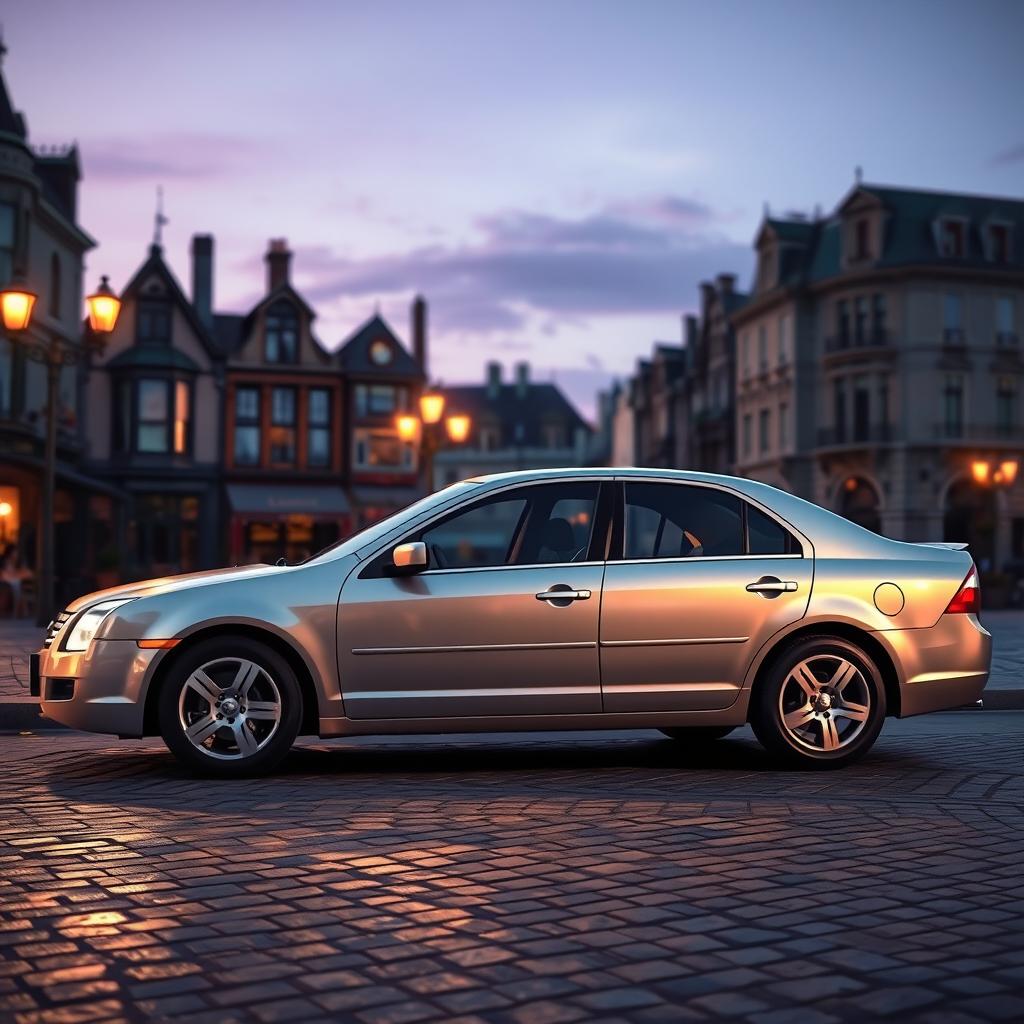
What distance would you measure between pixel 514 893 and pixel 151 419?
46.5 m

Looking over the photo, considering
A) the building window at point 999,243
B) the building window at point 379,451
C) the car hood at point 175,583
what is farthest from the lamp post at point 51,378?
the building window at point 999,243

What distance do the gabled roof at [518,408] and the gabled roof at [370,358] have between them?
4554 cm

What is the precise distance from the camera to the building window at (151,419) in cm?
4962

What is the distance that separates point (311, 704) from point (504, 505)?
1468 millimetres

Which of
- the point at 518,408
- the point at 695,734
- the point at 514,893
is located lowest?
the point at 514,893

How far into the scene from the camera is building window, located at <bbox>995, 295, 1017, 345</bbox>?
184ft

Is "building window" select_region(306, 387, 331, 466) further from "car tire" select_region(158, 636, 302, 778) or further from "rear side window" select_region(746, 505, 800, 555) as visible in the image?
"car tire" select_region(158, 636, 302, 778)

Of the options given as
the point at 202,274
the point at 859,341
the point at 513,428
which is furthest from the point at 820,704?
the point at 513,428

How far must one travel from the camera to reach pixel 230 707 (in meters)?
7.56

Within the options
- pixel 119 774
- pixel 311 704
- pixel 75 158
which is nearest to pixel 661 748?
pixel 311 704

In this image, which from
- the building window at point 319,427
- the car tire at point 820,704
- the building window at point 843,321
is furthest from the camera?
the building window at point 843,321

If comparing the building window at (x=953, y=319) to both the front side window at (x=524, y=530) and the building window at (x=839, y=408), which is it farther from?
the front side window at (x=524, y=530)

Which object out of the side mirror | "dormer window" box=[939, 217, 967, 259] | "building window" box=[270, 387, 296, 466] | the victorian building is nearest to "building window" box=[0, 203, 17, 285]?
the victorian building

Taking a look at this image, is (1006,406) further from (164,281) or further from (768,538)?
(768,538)
